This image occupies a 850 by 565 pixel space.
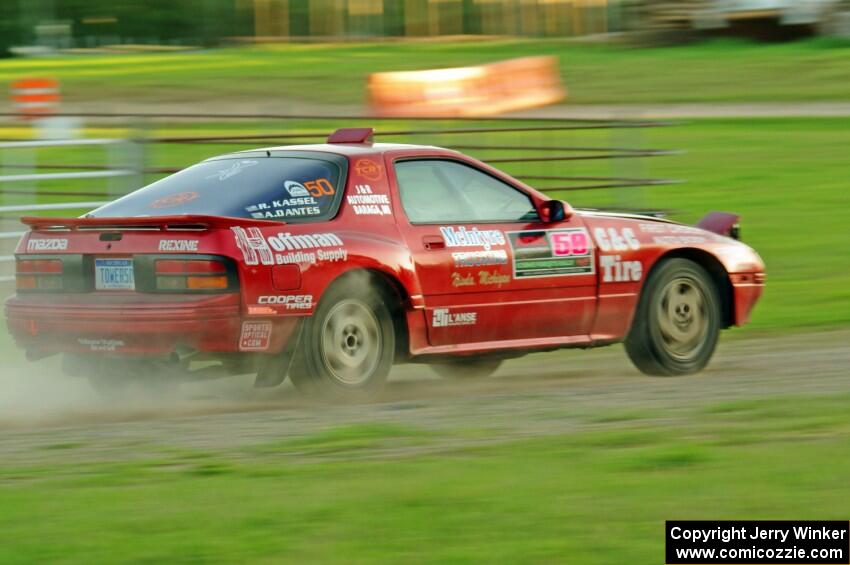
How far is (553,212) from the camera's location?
30.0 feet

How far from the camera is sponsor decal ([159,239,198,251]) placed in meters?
7.82

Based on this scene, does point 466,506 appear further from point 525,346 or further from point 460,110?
point 460,110

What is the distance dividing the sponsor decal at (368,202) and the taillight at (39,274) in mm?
1565

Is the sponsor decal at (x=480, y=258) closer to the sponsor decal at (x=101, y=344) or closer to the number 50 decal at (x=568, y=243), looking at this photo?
the number 50 decal at (x=568, y=243)

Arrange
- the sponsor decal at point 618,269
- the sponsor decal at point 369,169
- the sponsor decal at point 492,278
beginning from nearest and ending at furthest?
the sponsor decal at point 369,169, the sponsor decal at point 492,278, the sponsor decal at point 618,269

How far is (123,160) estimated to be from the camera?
1443cm

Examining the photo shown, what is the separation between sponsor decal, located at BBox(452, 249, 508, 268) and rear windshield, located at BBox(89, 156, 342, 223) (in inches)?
30.8

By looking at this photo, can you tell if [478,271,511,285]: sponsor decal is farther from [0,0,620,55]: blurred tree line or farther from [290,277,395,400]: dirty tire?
[0,0,620,55]: blurred tree line

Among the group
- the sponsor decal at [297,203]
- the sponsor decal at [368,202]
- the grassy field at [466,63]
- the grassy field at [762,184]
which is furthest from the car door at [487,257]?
the grassy field at [466,63]

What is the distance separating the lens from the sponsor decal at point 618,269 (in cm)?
935

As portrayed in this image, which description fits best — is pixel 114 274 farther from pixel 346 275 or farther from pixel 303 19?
pixel 303 19

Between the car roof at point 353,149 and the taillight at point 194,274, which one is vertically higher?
the car roof at point 353,149

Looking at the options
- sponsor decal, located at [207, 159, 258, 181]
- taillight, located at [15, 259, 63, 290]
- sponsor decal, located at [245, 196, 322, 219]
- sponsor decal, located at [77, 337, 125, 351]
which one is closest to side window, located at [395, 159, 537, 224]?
sponsor decal, located at [245, 196, 322, 219]

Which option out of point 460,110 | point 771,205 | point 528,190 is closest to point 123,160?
point 528,190
